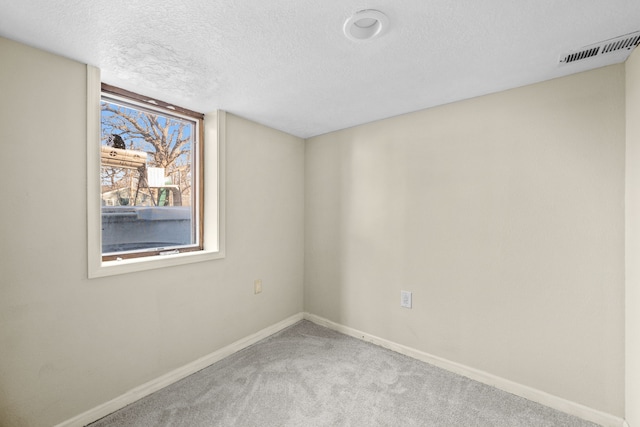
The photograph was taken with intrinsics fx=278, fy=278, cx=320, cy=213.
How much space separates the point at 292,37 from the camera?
131cm

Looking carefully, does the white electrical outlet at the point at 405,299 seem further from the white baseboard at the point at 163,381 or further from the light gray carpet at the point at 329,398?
the white baseboard at the point at 163,381

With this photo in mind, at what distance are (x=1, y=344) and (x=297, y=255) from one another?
209cm

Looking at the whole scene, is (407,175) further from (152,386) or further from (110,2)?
(152,386)

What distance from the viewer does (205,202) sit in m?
2.30

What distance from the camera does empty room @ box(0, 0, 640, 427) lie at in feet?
4.35

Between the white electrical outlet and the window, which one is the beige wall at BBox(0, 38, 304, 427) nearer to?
the window

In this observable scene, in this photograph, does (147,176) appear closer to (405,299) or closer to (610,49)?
(405,299)

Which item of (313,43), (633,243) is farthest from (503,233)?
(313,43)

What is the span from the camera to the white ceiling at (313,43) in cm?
113

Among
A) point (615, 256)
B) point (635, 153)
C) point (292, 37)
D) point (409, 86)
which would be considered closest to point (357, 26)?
point (292, 37)

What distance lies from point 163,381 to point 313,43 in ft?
7.46

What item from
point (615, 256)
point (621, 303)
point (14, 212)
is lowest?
point (621, 303)

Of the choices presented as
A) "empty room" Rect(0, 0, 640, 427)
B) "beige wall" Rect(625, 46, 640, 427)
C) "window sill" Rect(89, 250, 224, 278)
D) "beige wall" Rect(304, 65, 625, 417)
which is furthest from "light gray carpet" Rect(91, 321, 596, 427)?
"window sill" Rect(89, 250, 224, 278)

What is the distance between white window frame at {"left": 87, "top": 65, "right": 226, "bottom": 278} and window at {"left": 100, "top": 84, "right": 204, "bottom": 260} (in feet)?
0.27
